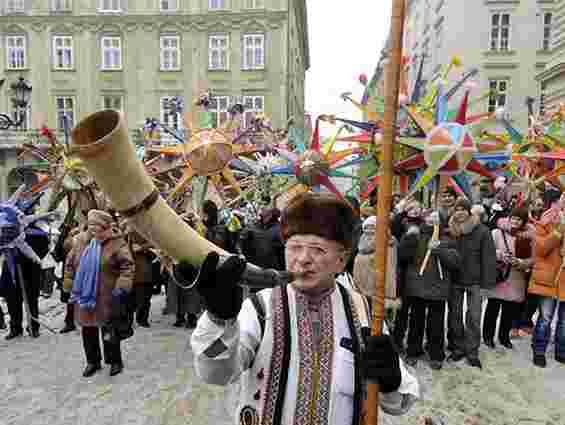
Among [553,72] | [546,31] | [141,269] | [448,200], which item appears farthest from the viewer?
[546,31]

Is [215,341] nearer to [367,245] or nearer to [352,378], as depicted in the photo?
[352,378]

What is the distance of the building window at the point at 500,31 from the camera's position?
22.6m

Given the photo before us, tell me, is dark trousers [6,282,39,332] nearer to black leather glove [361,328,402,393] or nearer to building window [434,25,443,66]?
black leather glove [361,328,402,393]

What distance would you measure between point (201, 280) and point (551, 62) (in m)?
19.4

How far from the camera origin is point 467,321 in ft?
14.8

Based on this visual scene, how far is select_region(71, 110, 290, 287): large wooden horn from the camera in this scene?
947 millimetres

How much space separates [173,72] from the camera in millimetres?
24125

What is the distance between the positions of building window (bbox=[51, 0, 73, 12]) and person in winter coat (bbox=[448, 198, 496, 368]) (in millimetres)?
27371

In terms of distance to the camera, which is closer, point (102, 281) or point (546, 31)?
point (102, 281)

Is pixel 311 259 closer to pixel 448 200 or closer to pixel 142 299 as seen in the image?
pixel 448 200

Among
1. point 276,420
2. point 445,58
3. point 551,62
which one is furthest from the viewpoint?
point 445,58

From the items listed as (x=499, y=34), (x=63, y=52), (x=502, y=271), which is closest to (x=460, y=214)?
(x=502, y=271)

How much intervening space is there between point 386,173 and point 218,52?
24985 mm

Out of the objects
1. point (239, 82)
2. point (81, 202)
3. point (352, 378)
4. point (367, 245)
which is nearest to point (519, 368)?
point (367, 245)
